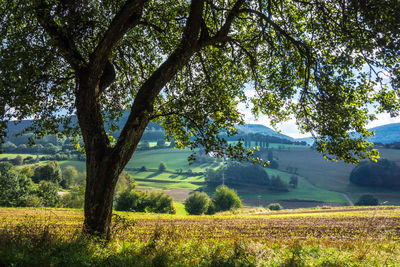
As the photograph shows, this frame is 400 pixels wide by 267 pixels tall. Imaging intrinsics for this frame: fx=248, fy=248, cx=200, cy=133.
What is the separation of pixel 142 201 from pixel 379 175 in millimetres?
138474

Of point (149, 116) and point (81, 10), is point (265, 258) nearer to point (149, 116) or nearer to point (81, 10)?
point (149, 116)

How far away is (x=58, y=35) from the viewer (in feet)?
22.5

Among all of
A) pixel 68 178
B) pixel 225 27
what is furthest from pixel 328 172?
pixel 225 27

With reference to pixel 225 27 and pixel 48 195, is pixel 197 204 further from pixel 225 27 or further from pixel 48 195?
pixel 225 27

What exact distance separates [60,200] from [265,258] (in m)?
75.5

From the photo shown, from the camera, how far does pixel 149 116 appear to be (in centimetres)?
735

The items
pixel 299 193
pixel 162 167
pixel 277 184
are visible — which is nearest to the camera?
pixel 299 193

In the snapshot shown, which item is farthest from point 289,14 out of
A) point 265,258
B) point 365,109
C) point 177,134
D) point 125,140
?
point 265,258

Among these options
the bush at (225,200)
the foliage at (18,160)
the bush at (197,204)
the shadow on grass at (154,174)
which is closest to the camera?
the bush at (197,204)

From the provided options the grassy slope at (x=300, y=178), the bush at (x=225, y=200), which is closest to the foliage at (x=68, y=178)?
the grassy slope at (x=300, y=178)

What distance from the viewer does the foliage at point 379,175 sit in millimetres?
137000

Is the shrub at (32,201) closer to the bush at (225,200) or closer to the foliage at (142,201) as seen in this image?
the foliage at (142,201)

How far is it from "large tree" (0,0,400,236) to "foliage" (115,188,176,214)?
184 feet

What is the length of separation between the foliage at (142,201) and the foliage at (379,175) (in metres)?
124
